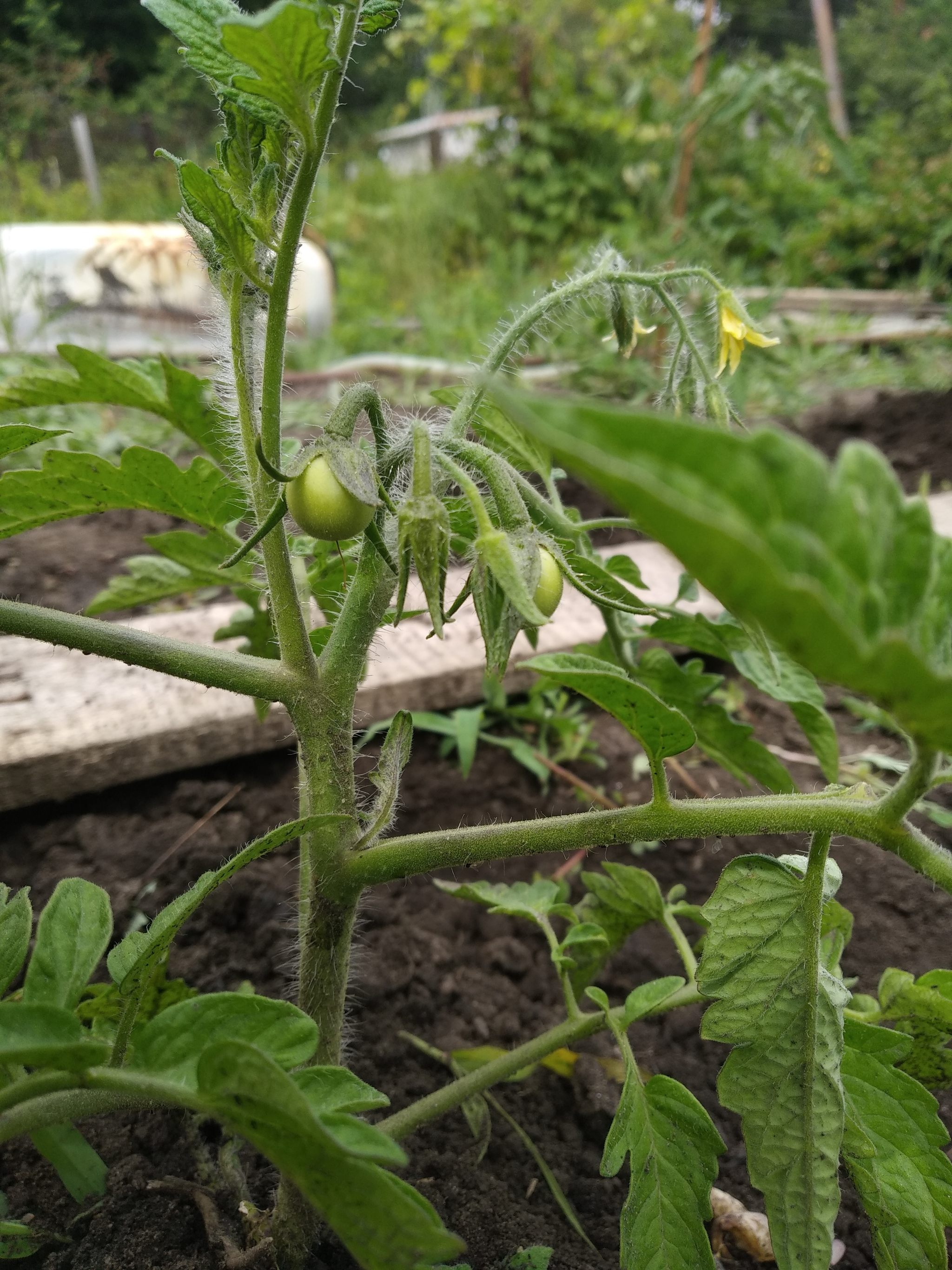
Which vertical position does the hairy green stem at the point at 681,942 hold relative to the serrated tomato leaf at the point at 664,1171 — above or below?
above

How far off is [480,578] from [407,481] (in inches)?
7.6

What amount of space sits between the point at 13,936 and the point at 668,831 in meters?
0.45

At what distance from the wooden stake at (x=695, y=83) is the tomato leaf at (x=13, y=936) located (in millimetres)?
3275

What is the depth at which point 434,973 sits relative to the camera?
3.91 feet

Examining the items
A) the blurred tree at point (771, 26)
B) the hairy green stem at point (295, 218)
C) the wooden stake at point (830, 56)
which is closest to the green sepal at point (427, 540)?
the hairy green stem at point (295, 218)

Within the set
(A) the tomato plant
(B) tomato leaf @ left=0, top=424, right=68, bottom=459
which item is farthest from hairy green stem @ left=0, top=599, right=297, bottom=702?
(B) tomato leaf @ left=0, top=424, right=68, bottom=459

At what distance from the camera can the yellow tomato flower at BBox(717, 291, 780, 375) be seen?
916 millimetres

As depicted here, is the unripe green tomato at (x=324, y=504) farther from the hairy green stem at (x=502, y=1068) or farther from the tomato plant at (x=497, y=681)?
the hairy green stem at (x=502, y=1068)

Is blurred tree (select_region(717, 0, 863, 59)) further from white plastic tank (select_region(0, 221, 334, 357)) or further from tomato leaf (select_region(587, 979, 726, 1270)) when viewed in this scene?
tomato leaf (select_region(587, 979, 726, 1270))

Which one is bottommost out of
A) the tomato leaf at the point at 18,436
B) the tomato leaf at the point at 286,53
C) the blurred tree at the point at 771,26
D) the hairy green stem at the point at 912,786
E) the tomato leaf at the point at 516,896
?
the tomato leaf at the point at 516,896

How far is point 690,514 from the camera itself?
0.94 ft

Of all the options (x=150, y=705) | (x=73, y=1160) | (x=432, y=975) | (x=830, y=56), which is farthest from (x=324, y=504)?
(x=830, y=56)

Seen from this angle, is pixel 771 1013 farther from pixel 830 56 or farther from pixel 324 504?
pixel 830 56

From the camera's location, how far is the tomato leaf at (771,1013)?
67cm
